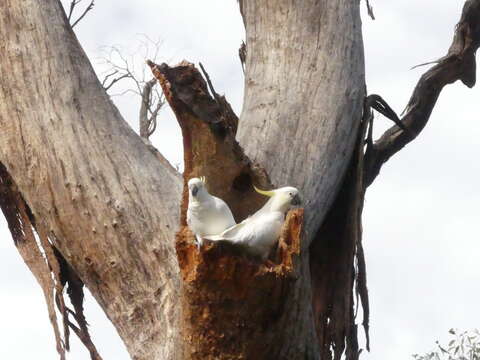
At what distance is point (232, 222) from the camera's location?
344cm

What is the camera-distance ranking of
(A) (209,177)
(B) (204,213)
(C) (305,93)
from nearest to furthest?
(B) (204,213)
(A) (209,177)
(C) (305,93)

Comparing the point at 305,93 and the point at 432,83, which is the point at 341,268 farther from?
the point at 432,83

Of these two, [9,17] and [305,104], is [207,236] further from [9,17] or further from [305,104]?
[9,17]

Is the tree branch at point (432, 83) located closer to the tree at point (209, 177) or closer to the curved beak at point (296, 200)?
the tree at point (209, 177)

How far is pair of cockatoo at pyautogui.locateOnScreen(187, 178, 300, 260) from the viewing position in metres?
3.18

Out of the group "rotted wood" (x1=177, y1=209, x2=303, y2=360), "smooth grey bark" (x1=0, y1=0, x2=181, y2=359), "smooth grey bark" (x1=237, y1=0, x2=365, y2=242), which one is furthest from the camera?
"smooth grey bark" (x1=237, y1=0, x2=365, y2=242)

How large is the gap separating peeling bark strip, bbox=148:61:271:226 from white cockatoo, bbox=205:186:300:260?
0.77 ft

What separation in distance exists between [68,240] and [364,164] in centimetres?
168

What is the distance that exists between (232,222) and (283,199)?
9.4 inches

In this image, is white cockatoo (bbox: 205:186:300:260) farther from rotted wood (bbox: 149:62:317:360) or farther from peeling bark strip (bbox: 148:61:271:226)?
peeling bark strip (bbox: 148:61:271:226)

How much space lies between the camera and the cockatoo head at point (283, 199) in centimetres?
351

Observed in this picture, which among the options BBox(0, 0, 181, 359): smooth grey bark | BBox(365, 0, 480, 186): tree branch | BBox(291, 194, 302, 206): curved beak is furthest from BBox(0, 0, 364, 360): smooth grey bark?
BBox(365, 0, 480, 186): tree branch

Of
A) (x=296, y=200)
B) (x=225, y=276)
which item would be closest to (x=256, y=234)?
(x=225, y=276)

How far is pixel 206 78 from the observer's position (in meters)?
3.79
